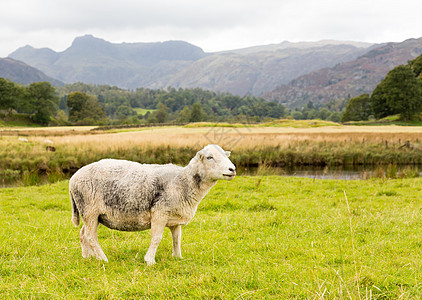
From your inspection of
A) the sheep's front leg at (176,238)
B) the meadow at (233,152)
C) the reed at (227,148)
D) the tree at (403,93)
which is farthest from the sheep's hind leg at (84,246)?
the tree at (403,93)

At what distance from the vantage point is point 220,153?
16.8ft

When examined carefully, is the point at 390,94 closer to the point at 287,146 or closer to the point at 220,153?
the point at 287,146

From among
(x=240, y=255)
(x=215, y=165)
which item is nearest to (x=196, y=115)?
(x=240, y=255)

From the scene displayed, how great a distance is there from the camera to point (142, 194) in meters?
5.30

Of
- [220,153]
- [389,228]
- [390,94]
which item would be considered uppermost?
[390,94]

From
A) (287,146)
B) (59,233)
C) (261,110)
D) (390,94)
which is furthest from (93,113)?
(59,233)

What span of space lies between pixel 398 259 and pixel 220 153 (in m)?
3.42

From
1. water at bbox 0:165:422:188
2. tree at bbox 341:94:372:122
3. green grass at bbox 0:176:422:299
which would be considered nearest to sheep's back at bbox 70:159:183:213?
green grass at bbox 0:176:422:299

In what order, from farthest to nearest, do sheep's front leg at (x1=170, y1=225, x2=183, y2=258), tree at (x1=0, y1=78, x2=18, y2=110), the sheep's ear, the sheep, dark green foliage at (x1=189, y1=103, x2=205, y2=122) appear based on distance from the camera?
dark green foliage at (x1=189, y1=103, x2=205, y2=122) → tree at (x1=0, y1=78, x2=18, y2=110) → sheep's front leg at (x1=170, y1=225, x2=183, y2=258) → the sheep → the sheep's ear

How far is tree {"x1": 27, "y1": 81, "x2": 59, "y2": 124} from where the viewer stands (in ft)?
278

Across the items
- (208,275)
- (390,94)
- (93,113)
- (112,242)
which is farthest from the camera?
(93,113)

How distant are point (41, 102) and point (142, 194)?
9101cm

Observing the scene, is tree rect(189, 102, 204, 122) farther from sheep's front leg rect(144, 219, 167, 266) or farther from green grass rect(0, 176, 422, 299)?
sheep's front leg rect(144, 219, 167, 266)

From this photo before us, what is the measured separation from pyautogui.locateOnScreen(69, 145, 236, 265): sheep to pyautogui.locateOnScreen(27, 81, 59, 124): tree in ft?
296
